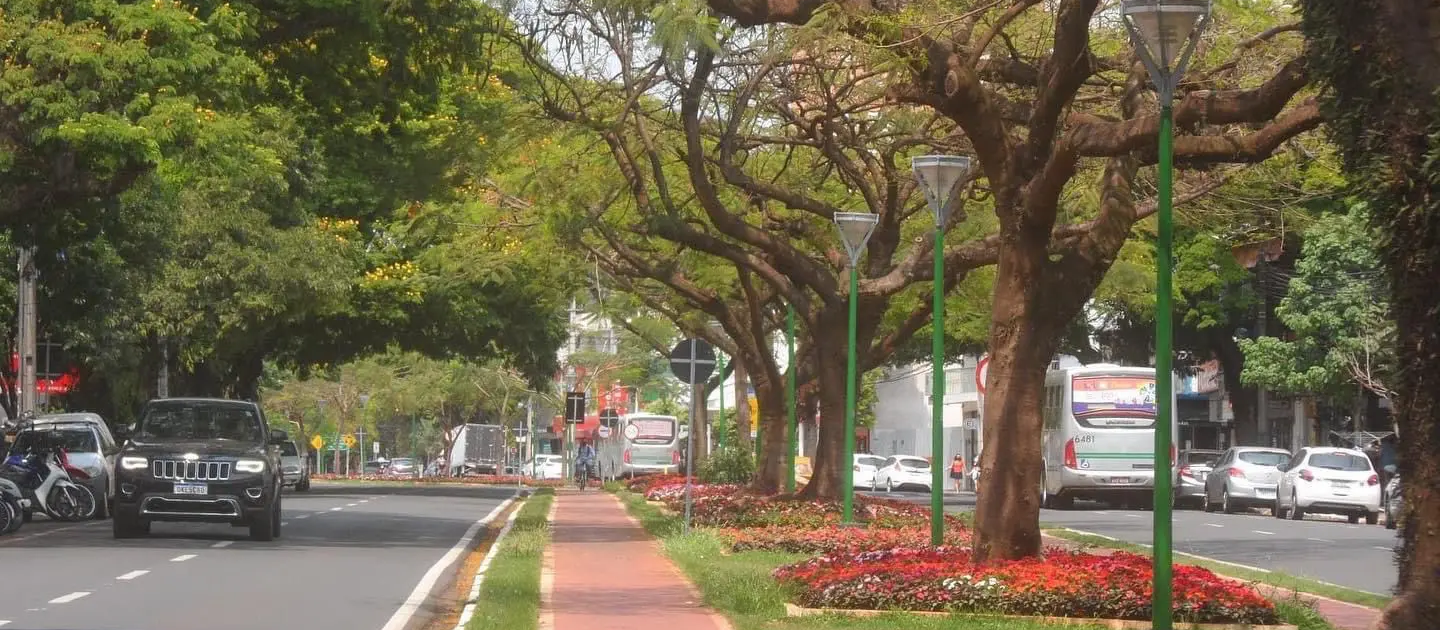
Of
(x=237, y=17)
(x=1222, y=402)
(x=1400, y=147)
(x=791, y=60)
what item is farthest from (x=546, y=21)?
(x=1222, y=402)

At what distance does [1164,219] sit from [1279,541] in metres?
18.5

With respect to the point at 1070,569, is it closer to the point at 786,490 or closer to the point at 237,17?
the point at 237,17

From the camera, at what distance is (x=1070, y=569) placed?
1473 cm

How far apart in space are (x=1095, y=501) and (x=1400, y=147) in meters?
42.7

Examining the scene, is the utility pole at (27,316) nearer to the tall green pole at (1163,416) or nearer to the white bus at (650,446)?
the tall green pole at (1163,416)

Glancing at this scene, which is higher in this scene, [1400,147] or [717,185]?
[717,185]

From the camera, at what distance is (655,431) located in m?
74.9

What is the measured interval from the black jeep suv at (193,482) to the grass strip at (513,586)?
3017 millimetres

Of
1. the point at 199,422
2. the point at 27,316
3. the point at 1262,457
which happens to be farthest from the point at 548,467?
the point at 199,422

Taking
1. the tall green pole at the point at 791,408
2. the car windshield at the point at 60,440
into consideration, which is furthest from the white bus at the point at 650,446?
the car windshield at the point at 60,440

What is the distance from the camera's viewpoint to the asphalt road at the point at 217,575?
14.2 metres

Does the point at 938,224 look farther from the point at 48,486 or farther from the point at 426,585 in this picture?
the point at 48,486

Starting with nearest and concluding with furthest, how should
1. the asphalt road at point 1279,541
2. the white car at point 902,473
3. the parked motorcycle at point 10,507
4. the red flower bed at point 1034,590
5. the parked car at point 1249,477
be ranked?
1. the red flower bed at point 1034,590
2. the asphalt road at point 1279,541
3. the parked motorcycle at point 10,507
4. the parked car at point 1249,477
5. the white car at point 902,473

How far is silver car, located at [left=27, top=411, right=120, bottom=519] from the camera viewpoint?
102 ft
